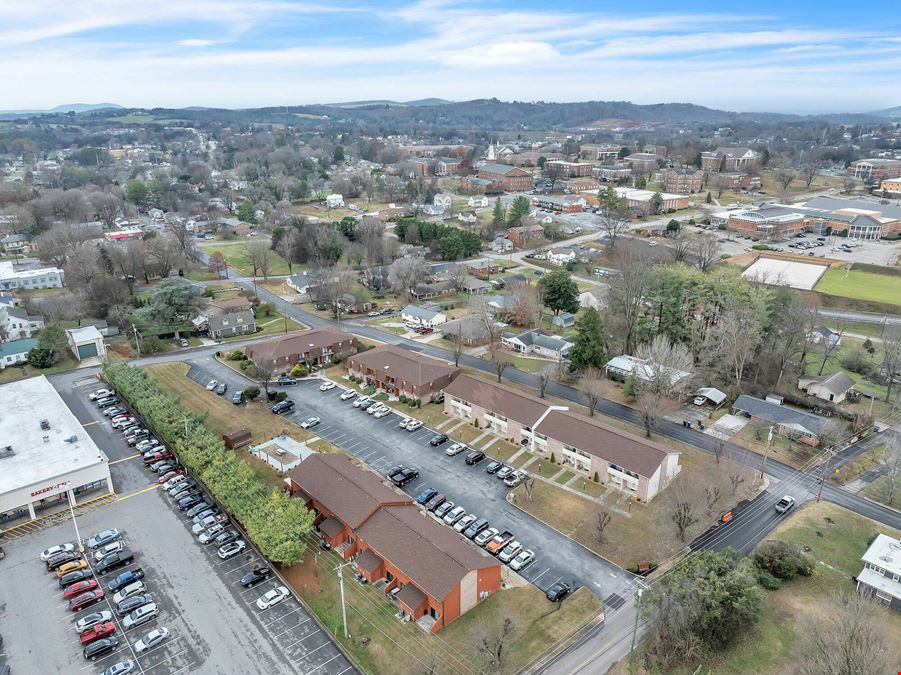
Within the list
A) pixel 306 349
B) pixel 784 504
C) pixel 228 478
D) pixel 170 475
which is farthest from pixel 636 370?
pixel 170 475

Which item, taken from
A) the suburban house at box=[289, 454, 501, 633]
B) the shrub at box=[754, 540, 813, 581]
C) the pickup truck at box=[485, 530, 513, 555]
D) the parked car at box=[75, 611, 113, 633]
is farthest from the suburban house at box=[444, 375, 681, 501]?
the parked car at box=[75, 611, 113, 633]

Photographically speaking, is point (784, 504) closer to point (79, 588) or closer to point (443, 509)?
point (443, 509)

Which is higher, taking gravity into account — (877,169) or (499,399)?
(877,169)

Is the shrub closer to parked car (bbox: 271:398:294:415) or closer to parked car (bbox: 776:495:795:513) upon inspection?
parked car (bbox: 776:495:795:513)

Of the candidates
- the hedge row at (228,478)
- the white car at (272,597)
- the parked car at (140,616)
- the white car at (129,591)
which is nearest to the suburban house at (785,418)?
the hedge row at (228,478)

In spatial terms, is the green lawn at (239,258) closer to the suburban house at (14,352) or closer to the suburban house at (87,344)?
the suburban house at (87,344)

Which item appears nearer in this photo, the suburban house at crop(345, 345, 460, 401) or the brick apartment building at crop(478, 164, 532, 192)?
the suburban house at crop(345, 345, 460, 401)
